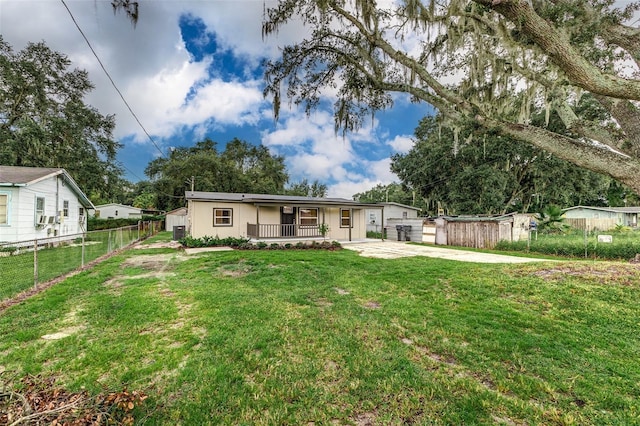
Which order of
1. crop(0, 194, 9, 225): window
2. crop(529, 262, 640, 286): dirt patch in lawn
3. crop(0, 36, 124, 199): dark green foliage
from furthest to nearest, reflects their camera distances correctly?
crop(0, 36, 124, 199): dark green foliage → crop(0, 194, 9, 225): window → crop(529, 262, 640, 286): dirt patch in lawn

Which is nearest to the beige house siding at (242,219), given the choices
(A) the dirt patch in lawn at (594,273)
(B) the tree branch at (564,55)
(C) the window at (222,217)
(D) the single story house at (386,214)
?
(C) the window at (222,217)

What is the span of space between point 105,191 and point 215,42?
16.1 m

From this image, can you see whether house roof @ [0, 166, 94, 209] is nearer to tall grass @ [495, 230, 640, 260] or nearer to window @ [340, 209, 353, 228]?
window @ [340, 209, 353, 228]

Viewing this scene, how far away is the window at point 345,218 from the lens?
683 inches

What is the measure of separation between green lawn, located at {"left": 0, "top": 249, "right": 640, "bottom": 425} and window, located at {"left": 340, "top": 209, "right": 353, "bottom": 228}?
1138 centimetres

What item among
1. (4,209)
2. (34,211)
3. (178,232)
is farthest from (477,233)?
(4,209)

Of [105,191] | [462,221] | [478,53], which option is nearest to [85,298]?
[478,53]

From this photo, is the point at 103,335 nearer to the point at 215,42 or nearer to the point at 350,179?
the point at 215,42

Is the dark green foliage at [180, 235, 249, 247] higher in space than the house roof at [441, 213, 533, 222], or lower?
lower

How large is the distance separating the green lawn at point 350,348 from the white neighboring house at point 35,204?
801 centimetres

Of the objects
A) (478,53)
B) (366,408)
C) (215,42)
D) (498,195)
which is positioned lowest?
(366,408)

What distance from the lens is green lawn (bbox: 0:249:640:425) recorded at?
2.16m

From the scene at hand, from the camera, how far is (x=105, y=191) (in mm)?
21297

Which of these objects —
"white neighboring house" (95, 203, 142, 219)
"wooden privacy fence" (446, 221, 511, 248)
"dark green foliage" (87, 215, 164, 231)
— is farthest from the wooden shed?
"white neighboring house" (95, 203, 142, 219)
